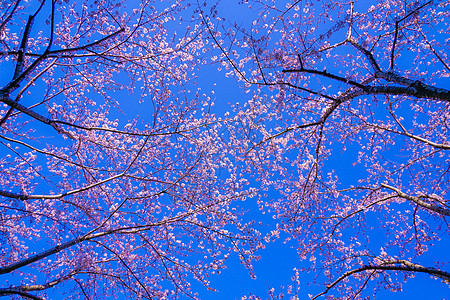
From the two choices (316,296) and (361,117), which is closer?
(316,296)

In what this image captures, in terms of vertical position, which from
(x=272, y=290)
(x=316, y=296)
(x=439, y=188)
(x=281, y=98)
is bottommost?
(x=316, y=296)

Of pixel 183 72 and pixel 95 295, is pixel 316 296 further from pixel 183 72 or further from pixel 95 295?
pixel 183 72

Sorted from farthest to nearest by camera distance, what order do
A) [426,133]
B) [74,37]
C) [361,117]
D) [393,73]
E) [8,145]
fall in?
[426,133], [361,117], [8,145], [74,37], [393,73]

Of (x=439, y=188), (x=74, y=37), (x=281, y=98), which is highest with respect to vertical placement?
(x=74, y=37)

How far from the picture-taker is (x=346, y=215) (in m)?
6.95

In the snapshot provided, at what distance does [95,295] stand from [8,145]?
4097mm

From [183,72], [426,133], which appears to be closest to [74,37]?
[183,72]

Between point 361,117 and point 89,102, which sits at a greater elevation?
point 89,102

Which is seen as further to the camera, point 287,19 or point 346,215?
point 346,215

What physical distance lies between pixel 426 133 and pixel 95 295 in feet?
34.5

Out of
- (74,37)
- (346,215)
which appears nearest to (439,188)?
(346,215)

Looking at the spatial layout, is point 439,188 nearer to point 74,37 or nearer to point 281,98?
point 281,98

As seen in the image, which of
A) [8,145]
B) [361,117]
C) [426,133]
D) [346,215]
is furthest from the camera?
[426,133]

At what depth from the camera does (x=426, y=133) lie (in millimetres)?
7930
